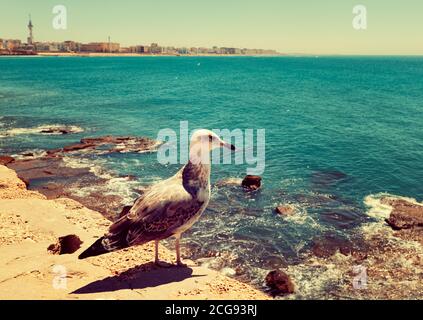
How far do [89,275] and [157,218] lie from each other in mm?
2803

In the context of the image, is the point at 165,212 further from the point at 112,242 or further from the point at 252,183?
the point at 252,183

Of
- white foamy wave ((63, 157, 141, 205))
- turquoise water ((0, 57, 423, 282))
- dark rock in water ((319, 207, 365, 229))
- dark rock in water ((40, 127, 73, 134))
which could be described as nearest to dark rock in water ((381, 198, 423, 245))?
dark rock in water ((319, 207, 365, 229))

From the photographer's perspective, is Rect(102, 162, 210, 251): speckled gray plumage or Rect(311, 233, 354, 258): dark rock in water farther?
Rect(311, 233, 354, 258): dark rock in water

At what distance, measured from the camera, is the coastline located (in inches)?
345

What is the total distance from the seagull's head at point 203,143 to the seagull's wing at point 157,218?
0.97 metres

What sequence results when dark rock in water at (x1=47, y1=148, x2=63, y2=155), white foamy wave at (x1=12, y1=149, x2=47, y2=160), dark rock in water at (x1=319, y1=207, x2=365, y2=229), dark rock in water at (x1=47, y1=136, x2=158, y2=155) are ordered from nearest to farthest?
1. dark rock in water at (x1=319, y1=207, x2=365, y2=229)
2. white foamy wave at (x1=12, y1=149, x2=47, y2=160)
3. dark rock in water at (x1=47, y1=148, x2=63, y2=155)
4. dark rock in water at (x1=47, y1=136, x2=158, y2=155)

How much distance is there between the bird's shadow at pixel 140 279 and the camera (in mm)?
8945

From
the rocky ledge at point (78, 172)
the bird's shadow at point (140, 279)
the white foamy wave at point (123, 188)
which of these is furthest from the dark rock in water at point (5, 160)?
the bird's shadow at point (140, 279)

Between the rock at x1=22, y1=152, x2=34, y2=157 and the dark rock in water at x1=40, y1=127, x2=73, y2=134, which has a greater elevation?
the dark rock in water at x1=40, y1=127, x2=73, y2=134

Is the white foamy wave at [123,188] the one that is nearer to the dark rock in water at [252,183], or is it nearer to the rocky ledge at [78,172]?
the rocky ledge at [78,172]

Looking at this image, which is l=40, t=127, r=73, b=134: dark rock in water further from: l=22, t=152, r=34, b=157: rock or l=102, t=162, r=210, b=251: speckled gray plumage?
l=102, t=162, r=210, b=251: speckled gray plumage

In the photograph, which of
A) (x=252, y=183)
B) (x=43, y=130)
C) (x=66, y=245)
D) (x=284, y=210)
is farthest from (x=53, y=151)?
(x=66, y=245)

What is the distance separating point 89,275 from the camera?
980cm

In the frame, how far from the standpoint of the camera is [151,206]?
8.88 metres
